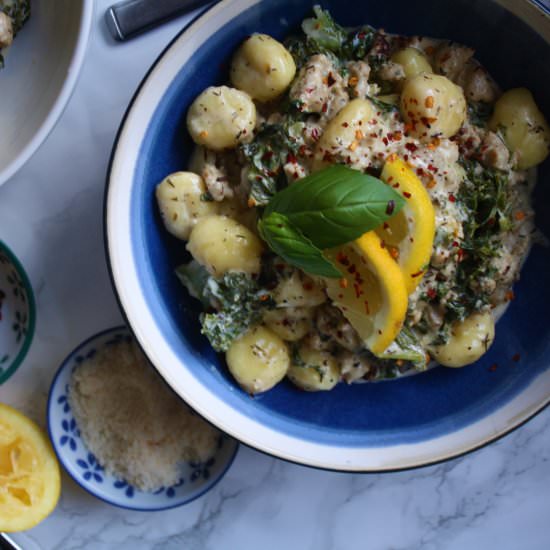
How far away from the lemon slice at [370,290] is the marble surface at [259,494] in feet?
1.92

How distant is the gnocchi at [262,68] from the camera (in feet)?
4.55

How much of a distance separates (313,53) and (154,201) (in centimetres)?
44

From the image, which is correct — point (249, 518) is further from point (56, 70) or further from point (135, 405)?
point (56, 70)

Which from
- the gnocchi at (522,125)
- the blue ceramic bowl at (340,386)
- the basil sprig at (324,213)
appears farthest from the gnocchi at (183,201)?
the gnocchi at (522,125)

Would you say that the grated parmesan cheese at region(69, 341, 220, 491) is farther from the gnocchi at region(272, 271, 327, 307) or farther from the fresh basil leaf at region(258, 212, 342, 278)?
the fresh basil leaf at region(258, 212, 342, 278)

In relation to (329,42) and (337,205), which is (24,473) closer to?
(337,205)

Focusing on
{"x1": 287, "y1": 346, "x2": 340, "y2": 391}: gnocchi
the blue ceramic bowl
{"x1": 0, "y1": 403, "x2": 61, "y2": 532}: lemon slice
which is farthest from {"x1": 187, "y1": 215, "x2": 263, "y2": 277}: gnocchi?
{"x1": 0, "y1": 403, "x2": 61, "y2": 532}: lemon slice

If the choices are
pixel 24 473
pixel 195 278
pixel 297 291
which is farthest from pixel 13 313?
pixel 297 291

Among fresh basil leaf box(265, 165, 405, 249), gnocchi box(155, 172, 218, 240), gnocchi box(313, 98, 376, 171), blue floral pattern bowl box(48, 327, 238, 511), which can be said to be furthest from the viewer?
blue floral pattern bowl box(48, 327, 238, 511)

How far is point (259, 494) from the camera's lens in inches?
70.3

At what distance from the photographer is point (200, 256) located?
4.58 ft

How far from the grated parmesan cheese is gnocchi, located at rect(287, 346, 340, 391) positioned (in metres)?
0.30

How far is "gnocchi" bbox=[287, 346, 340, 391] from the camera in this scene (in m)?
1.51

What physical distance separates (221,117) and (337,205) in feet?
1.13
